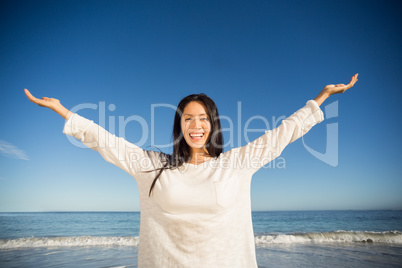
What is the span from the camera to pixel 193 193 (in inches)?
56.4

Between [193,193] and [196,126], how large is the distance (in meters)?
A: 0.53

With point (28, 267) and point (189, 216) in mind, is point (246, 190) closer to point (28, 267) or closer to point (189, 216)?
point (189, 216)

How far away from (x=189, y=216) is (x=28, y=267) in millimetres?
7340

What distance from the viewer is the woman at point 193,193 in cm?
142

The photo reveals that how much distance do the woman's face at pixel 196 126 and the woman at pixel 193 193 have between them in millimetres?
165

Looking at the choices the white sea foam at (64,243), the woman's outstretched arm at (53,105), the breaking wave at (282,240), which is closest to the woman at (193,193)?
the woman's outstretched arm at (53,105)

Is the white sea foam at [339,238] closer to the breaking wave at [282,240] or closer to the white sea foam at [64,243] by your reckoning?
the breaking wave at [282,240]

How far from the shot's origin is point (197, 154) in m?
1.89

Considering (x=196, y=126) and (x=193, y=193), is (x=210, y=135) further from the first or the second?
(x=193, y=193)

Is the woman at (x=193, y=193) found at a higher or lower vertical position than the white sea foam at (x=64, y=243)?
higher

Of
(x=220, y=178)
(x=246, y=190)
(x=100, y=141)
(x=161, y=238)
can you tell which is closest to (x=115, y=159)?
(x=100, y=141)

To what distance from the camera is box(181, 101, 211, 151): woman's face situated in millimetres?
1801

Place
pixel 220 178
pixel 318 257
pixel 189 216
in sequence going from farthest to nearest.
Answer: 1. pixel 318 257
2. pixel 220 178
3. pixel 189 216

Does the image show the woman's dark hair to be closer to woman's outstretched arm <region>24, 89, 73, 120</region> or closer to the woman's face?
the woman's face
